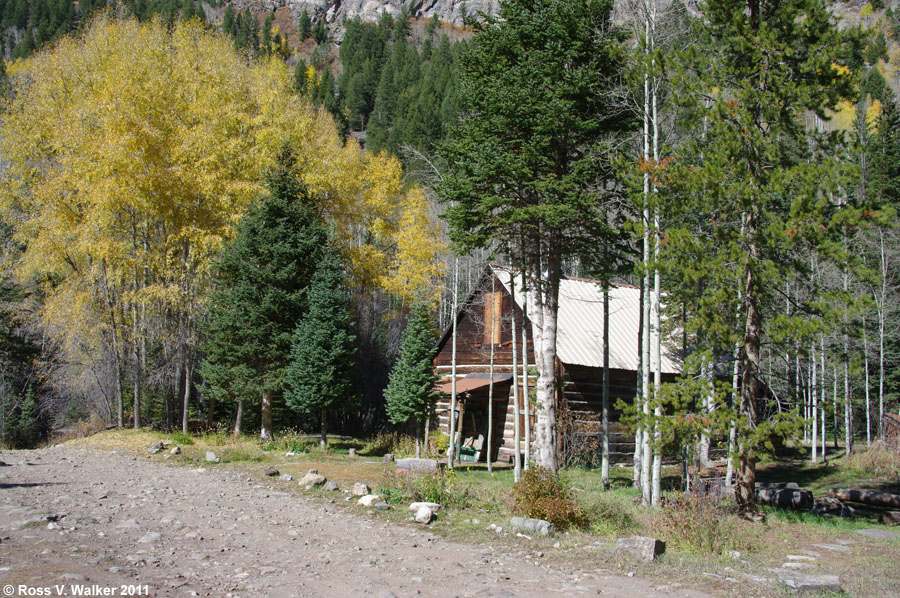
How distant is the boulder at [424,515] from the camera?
387 inches

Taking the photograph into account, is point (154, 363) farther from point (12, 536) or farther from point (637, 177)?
point (637, 177)

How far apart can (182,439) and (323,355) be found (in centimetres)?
531

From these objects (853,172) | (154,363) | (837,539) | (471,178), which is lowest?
(837,539)

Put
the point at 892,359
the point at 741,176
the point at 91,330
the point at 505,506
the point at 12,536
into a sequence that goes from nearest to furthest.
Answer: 1. the point at 12,536
2. the point at 741,176
3. the point at 505,506
4. the point at 91,330
5. the point at 892,359

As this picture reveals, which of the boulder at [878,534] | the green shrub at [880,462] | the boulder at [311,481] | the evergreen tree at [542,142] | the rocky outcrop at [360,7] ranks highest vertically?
the rocky outcrop at [360,7]

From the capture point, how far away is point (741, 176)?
1041cm

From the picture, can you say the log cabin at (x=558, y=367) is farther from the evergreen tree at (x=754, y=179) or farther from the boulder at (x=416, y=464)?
the evergreen tree at (x=754, y=179)

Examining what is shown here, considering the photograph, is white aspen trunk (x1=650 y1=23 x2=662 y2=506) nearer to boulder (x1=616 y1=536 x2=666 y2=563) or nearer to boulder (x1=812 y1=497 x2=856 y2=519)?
boulder (x1=616 y1=536 x2=666 y2=563)

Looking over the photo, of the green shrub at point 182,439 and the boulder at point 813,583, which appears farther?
the green shrub at point 182,439

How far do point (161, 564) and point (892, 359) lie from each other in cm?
3132

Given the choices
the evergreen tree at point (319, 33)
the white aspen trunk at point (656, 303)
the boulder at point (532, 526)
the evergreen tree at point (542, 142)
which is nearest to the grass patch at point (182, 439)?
the evergreen tree at point (542, 142)

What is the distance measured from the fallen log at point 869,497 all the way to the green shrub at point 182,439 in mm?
18853

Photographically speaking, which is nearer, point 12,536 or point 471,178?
point 12,536

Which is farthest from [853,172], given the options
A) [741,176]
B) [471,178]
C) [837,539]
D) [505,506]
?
[505,506]
